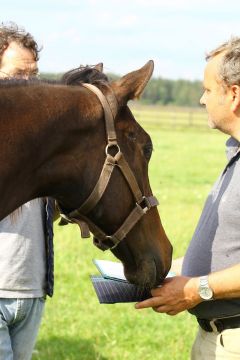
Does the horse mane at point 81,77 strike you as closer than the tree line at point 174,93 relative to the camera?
Yes

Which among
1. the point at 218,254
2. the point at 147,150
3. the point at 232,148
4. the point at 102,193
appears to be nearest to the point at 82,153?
the point at 102,193

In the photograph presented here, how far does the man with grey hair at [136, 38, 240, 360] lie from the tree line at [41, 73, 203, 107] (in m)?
78.1

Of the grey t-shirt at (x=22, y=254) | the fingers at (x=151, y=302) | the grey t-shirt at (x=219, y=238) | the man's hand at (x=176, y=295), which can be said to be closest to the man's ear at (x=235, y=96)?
the grey t-shirt at (x=219, y=238)

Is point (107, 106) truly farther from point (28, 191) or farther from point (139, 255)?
point (139, 255)

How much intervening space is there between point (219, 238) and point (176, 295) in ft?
1.26

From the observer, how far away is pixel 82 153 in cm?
312

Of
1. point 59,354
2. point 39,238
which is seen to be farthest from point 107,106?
point 59,354

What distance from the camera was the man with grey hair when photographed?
3.53 m

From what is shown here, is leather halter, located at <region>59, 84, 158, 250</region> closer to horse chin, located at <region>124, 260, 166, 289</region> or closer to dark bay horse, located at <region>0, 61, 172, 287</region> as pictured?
dark bay horse, located at <region>0, 61, 172, 287</region>

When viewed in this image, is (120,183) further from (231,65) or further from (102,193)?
(231,65)

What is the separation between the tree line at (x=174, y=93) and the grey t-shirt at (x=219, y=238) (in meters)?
78.1

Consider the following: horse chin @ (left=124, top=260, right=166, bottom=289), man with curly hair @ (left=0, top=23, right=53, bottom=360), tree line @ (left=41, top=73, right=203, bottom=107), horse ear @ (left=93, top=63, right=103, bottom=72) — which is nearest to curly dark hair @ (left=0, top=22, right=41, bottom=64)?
man with curly hair @ (left=0, top=23, right=53, bottom=360)

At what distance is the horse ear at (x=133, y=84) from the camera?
3.19 m

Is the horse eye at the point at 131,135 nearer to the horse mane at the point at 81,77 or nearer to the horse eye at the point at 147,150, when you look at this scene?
the horse eye at the point at 147,150
